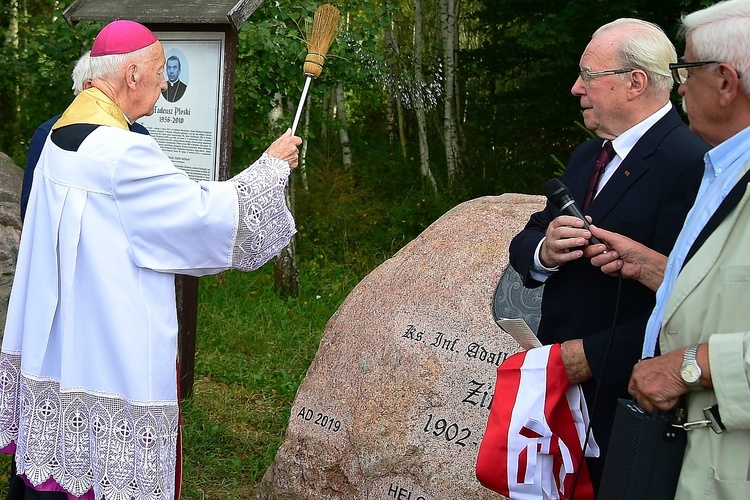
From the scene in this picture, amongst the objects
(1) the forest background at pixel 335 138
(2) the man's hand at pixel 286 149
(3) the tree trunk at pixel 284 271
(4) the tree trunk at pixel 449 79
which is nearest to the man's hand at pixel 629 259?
(2) the man's hand at pixel 286 149

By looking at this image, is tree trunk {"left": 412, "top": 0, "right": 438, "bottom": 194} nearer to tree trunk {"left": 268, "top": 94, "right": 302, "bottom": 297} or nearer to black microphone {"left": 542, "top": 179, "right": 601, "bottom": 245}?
tree trunk {"left": 268, "top": 94, "right": 302, "bottom": 297}

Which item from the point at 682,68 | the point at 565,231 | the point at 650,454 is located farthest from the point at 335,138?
the point at 650,454

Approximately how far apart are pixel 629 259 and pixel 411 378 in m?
1.57

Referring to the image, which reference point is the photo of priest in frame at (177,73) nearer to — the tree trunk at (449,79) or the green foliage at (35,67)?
the green foliage at (35,67)

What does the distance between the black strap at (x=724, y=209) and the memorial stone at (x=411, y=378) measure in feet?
5.52

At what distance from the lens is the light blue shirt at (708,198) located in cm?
187

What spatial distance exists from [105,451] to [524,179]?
9.52m

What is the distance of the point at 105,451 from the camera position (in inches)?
106

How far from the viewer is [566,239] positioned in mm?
2250

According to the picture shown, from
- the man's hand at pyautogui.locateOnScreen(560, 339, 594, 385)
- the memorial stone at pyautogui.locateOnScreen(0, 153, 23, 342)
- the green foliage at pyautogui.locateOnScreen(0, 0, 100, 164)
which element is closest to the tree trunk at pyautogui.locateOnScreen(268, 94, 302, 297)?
the green foliage at pyautogui.locateOnScreen(0, 0, 100, 164)

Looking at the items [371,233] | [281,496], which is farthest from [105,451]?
[371,233]

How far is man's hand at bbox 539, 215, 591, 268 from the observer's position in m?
2.22

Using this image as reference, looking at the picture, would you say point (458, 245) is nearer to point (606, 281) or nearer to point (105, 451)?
point (606, 281)

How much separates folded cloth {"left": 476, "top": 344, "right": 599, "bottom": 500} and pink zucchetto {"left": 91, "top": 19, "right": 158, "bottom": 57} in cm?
171
